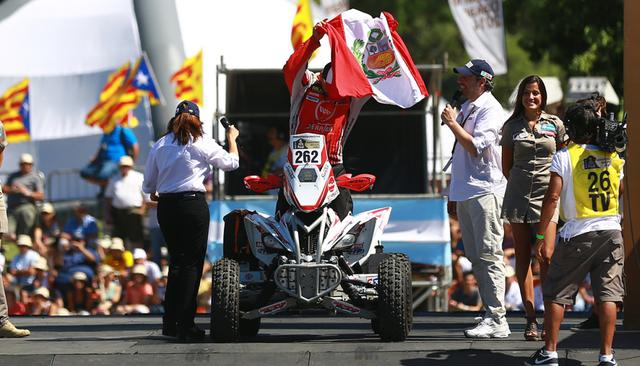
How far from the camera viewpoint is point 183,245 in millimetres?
11578

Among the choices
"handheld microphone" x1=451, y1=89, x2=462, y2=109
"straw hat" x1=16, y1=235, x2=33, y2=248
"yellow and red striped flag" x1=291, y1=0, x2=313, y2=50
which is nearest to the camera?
"handheld microphone" x1=451, y1=89, x2=462, y2=109

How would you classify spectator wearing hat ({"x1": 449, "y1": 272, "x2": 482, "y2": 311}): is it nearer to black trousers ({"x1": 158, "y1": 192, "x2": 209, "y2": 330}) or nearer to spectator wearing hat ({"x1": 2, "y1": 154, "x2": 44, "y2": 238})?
spectator wearing hat ({"x1": 2, "y1": 154, "x2": 44, "y2": 238})

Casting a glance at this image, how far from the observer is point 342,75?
1191cm

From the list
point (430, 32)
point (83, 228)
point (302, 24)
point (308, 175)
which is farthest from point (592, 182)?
point (430, 32)

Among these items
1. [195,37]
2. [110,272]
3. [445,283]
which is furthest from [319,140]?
[195,37]

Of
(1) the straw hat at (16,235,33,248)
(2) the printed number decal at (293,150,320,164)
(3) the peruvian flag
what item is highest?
(3) the peruvian flag

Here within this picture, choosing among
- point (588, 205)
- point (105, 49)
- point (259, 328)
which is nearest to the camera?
point (588, 205)

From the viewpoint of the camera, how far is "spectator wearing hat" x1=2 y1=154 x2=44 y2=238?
20.7 meters

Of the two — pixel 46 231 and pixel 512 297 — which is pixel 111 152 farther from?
pixel 512 297

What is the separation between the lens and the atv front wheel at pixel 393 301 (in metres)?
11.0

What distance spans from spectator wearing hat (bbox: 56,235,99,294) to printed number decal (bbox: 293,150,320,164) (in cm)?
802

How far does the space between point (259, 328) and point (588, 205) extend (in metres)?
3.69

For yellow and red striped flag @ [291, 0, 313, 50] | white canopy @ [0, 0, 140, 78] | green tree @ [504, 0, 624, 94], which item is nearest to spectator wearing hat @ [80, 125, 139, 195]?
white canopy @ [0, 0, 140, 78]

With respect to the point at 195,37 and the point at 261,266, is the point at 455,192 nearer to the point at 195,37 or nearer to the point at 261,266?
the point at 261,266
